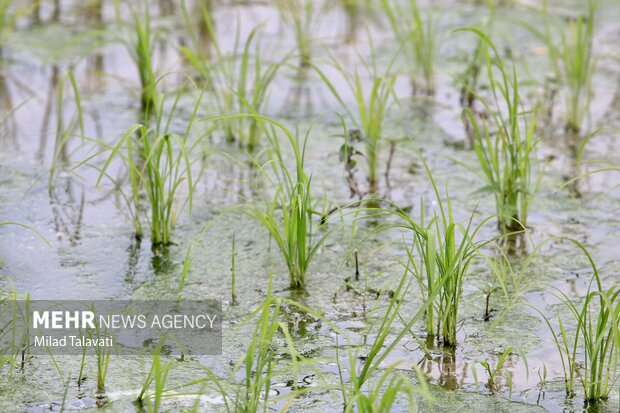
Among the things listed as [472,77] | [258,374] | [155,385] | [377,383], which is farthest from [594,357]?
[472,77]

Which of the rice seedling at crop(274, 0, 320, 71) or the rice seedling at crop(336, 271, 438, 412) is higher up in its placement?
the rice seedling at crop(274, 0, 320, 71)

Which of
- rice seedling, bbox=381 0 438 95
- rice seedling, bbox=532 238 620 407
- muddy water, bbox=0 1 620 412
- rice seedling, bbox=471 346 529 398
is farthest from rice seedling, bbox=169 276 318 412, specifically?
rice seedling, bbox=381 0 438 95

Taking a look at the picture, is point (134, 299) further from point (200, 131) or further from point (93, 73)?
point (93, 73)

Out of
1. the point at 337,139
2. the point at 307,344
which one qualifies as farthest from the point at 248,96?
the point at 307,344

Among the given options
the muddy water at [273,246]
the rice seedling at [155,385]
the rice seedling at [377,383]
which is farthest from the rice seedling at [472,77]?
the rice seedling at [155,385]

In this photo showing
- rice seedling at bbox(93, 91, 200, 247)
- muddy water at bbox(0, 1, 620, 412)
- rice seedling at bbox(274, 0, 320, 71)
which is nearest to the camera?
muddy water at bbox(0, 1, 620, 412)

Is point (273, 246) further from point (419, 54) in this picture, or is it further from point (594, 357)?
point (419, 54)

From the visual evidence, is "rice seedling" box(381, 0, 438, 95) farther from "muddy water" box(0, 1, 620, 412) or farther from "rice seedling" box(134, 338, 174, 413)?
"rice seedling" box(134, 338, 174, 413)

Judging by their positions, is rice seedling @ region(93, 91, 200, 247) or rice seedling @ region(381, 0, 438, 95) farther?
Result: rice seedling @ region(381, 0, 438, 95)

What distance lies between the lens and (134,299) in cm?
258

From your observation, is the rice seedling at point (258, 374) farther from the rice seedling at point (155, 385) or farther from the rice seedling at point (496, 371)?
the rice seedling at point (496, 371)

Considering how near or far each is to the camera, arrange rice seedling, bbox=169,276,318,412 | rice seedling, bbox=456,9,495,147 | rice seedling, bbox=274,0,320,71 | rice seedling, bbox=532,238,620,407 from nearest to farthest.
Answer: rice seedling, bbox=169,276,318,412 → rice seedling, bbox=532,238,620,407 → rice seedling, bbox=456,9,495,147 → rice seedling, bbox=274,0,320,71

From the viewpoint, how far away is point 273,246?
289cm

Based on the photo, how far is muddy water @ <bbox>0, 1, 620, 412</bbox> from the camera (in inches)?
87.7
